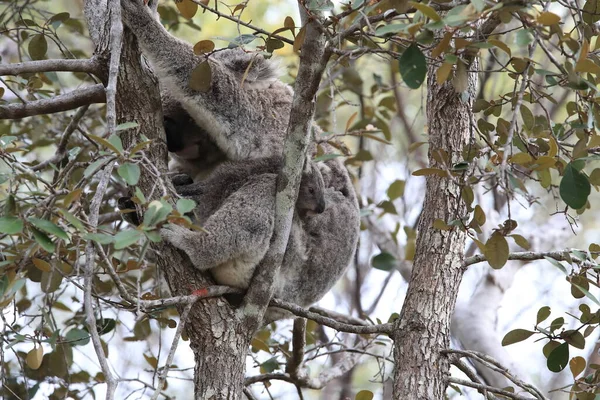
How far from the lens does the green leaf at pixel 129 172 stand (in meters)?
2.09

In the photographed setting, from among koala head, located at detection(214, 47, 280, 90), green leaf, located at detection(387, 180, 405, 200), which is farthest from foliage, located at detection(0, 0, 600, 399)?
green leaf, located at detection(387, 180, 405, 200)

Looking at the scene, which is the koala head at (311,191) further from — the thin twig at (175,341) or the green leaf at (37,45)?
the green leaf at (37,45)

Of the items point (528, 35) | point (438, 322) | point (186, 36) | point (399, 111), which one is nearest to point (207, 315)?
point (438, 322)

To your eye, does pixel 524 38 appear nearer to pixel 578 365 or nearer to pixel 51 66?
pixel 578 365

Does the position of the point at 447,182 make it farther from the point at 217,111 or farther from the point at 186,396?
the point at 186,396

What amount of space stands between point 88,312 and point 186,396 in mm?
8878

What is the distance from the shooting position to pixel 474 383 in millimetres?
3072

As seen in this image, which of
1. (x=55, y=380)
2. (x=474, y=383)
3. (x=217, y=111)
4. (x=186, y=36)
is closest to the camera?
(x=474, y=383)

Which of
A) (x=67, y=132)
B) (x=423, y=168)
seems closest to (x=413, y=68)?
(x=423, y=168)

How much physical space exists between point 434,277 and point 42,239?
1.91 m

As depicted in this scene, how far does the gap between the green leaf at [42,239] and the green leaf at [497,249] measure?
1.54m

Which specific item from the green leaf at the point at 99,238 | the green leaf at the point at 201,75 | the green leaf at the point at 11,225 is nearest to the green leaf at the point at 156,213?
the green leaf at the point at 99,238

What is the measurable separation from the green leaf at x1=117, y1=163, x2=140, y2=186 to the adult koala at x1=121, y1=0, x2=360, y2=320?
142 centimetres

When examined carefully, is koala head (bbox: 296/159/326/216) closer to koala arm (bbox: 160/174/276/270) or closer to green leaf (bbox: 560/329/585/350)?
koala arm (bbox: 160/174/276/270)
